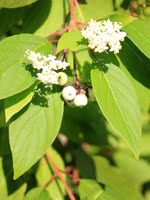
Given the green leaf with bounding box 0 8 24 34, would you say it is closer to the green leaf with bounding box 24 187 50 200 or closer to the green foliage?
the green foliage

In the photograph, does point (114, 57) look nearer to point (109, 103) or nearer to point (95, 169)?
point (109, 103)

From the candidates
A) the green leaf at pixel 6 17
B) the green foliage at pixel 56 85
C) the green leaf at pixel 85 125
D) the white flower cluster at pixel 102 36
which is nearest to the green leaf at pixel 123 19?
the green foliage at pixel 56 85

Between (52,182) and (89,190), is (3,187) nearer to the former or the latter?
(52,182)

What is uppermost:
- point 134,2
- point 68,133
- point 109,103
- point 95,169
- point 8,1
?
point 8,1

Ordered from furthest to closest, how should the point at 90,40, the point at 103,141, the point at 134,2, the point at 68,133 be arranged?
1. the point at 103,141
2. the point at 68,133
3. the point at 134,2
4. the point at 90,40

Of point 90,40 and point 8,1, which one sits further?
point 8,1

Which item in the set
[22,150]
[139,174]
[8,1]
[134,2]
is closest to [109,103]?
[22,150]
